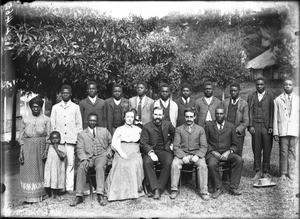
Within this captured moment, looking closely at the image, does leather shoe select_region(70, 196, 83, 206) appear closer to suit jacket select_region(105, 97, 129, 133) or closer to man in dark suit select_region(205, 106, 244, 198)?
suit jacket select_region(105, 97, 129, 133)

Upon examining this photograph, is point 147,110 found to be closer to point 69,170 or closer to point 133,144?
point 133,144

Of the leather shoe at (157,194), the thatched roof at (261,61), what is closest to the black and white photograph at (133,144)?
the leather shoe at (157,194)

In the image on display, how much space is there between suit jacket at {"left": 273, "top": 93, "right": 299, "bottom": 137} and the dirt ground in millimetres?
1003

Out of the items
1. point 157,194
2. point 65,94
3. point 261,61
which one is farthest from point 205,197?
point 261,61

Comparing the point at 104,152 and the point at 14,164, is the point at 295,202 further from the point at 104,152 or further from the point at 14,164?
the point at 14,164

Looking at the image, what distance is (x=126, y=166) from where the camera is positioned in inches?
242

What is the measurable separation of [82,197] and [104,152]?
93 centimetres

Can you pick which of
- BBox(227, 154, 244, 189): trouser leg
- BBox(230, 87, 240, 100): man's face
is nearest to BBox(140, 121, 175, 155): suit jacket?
BBox(227, 154, 244, 189): trouser leg

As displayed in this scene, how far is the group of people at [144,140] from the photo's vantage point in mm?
6191

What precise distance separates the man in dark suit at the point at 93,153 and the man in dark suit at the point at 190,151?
128cm

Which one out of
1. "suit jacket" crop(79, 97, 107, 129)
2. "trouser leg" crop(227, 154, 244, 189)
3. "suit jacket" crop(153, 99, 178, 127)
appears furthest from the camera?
"suit jacket" crop(153, 99, 178, 127)

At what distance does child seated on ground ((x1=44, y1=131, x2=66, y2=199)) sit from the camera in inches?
246

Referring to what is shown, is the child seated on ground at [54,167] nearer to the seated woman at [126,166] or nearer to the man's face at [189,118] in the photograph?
the seated woman at [126,166]

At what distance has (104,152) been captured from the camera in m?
6.52
